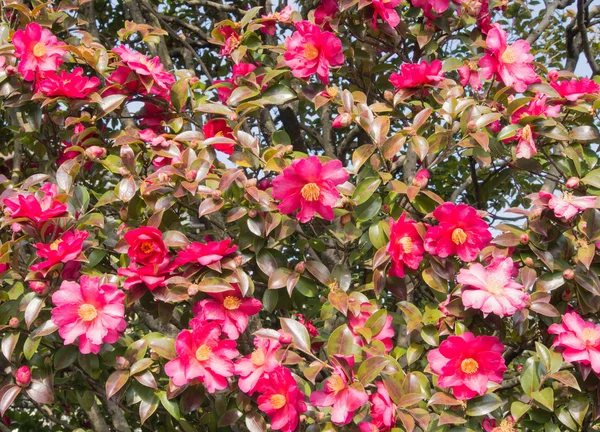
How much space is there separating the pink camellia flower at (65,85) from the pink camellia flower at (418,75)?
0.70 meters

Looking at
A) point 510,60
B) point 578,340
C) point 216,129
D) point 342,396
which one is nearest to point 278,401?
point 342,396

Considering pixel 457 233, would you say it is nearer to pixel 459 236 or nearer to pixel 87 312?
pixel 459 236

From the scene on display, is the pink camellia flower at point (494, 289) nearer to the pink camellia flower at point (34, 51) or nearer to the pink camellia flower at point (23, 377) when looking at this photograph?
the pink camellia flower at point (23, 377)

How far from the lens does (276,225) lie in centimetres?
140

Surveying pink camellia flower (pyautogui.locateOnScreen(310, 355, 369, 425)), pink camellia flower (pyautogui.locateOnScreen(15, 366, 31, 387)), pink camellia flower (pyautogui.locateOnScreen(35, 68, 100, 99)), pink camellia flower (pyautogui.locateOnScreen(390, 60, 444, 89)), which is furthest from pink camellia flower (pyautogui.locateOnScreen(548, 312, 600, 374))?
pink camellia flower (pyautogui.locateOnScreen(35, 68, 100, 99))

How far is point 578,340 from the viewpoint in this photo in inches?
52.2

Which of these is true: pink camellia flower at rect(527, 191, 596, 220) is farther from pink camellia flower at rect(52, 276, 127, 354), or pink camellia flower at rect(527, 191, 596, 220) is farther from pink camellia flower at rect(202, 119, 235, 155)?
pink camellia flower at rect(52, 276, 127, 354)

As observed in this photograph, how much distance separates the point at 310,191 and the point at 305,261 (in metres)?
0.23

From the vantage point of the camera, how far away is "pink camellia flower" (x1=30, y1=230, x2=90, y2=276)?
1.34 metres

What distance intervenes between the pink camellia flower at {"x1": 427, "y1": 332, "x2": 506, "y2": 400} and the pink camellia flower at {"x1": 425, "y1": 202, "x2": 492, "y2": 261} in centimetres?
17

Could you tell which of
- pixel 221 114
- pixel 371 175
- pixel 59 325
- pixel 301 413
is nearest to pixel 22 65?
pixel 221 114

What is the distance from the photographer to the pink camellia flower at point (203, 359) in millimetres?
1327

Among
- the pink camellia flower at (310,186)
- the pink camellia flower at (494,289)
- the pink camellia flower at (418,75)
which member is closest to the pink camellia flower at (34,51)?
the pink camellia flower at (310,186)

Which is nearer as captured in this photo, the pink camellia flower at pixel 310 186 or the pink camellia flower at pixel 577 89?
the pink camellia flower at pixel 310 186
